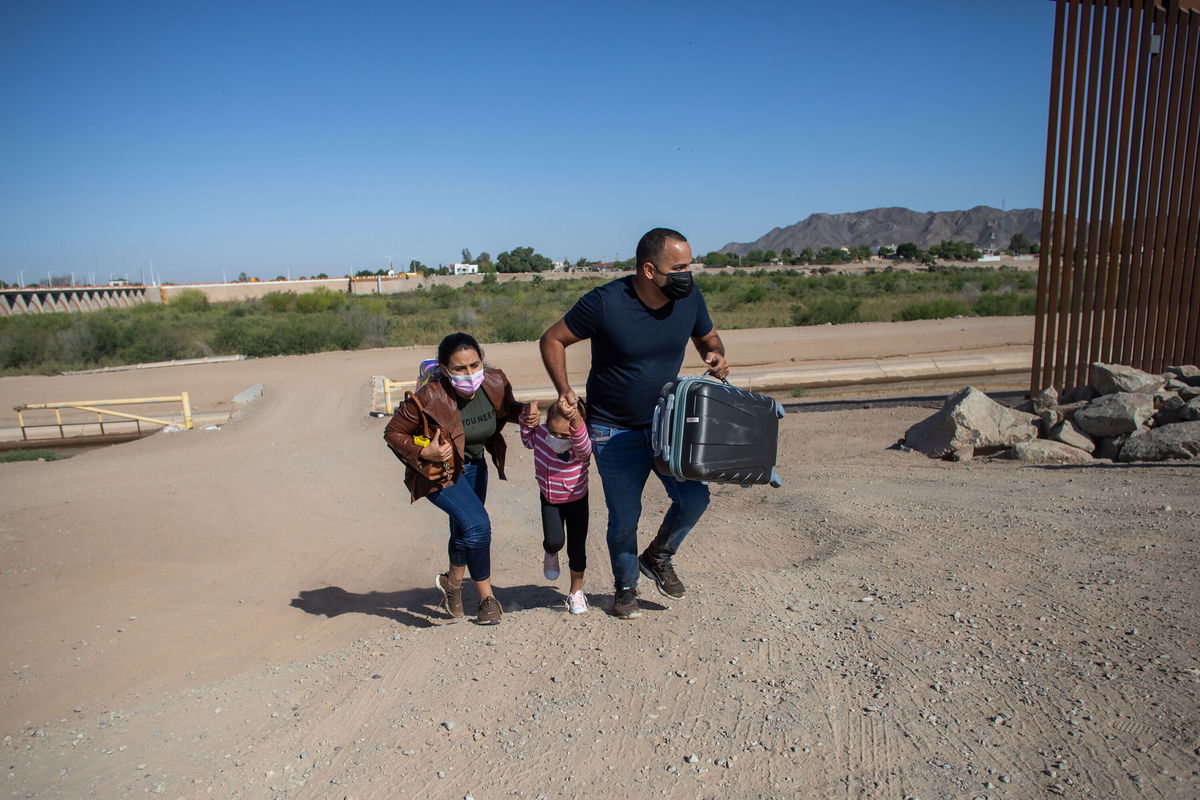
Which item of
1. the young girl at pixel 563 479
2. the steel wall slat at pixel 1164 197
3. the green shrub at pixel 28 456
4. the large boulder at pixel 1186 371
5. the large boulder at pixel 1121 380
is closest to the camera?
the young girl at pixel 563 479

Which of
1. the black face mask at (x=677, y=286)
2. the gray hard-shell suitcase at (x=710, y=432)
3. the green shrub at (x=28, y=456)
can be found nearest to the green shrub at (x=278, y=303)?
the green shrub at (x=28, y=456)

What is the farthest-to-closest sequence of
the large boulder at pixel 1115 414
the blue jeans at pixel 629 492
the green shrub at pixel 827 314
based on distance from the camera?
1. the green shrub at pixel 827 314
2. the large boulder at pixel 1115 414
3. the blue jeans at pixel 629 492

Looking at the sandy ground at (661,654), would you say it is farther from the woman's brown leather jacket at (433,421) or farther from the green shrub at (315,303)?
the green shrub at (315,303)

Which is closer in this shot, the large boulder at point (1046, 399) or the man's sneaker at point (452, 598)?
the man's sneaker at point (452, 598)

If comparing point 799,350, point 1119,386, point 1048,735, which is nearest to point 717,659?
point 1048,735

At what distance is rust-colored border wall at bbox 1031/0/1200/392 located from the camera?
9.27 m

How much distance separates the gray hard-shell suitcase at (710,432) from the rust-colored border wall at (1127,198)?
7.09 metres

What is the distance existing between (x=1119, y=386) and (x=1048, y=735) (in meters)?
7.35

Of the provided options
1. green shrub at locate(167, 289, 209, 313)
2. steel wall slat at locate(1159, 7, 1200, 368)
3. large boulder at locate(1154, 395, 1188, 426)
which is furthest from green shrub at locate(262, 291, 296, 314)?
large boulder at locate(1154, 395, 1188, 426)

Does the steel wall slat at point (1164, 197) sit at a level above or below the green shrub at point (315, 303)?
above

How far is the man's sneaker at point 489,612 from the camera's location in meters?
4.59

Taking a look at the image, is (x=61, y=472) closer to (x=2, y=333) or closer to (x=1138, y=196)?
(x=1138, y=196)

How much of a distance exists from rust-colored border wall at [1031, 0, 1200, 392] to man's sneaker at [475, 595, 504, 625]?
7731 mm

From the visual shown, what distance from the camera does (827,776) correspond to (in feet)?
9.50
